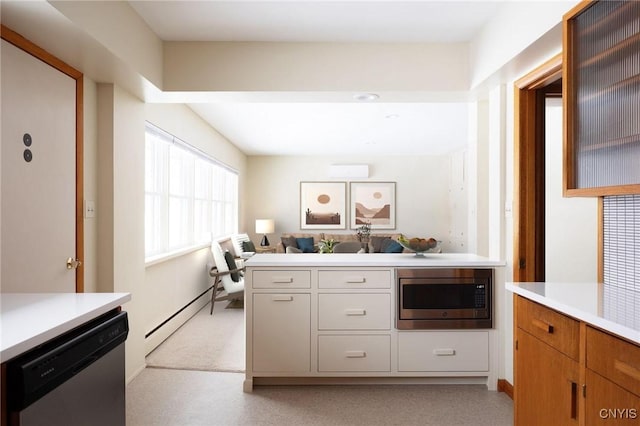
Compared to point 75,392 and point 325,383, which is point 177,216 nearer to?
point 325,383

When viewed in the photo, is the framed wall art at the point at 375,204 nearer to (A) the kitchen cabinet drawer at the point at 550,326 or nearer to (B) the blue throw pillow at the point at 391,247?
(B) the blue throw pillow at the point at 391,247

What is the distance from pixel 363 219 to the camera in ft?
26.7

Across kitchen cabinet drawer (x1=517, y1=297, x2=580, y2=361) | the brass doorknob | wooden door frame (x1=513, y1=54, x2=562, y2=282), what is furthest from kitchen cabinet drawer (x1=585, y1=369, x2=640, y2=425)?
the brass doorknob

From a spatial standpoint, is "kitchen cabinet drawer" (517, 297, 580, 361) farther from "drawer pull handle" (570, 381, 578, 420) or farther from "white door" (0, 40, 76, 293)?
"white door" (0, 40, 76, 293)

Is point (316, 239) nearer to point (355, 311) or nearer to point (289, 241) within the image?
point (289, 241)

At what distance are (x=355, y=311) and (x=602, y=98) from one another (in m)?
1.84

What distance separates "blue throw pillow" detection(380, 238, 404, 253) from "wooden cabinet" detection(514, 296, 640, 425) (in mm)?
5171

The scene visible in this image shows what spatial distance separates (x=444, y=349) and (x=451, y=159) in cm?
Result: 577

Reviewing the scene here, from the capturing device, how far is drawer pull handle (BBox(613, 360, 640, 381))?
1.14m

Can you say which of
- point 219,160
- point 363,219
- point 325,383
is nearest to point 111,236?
point 325,383

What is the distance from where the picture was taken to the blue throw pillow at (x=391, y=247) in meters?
7.03

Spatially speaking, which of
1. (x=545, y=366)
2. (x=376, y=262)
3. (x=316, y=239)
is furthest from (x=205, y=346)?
(x=316, y=239)

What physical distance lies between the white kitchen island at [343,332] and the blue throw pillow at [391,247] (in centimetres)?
422

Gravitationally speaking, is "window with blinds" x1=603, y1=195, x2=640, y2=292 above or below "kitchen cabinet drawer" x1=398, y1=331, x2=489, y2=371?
above
